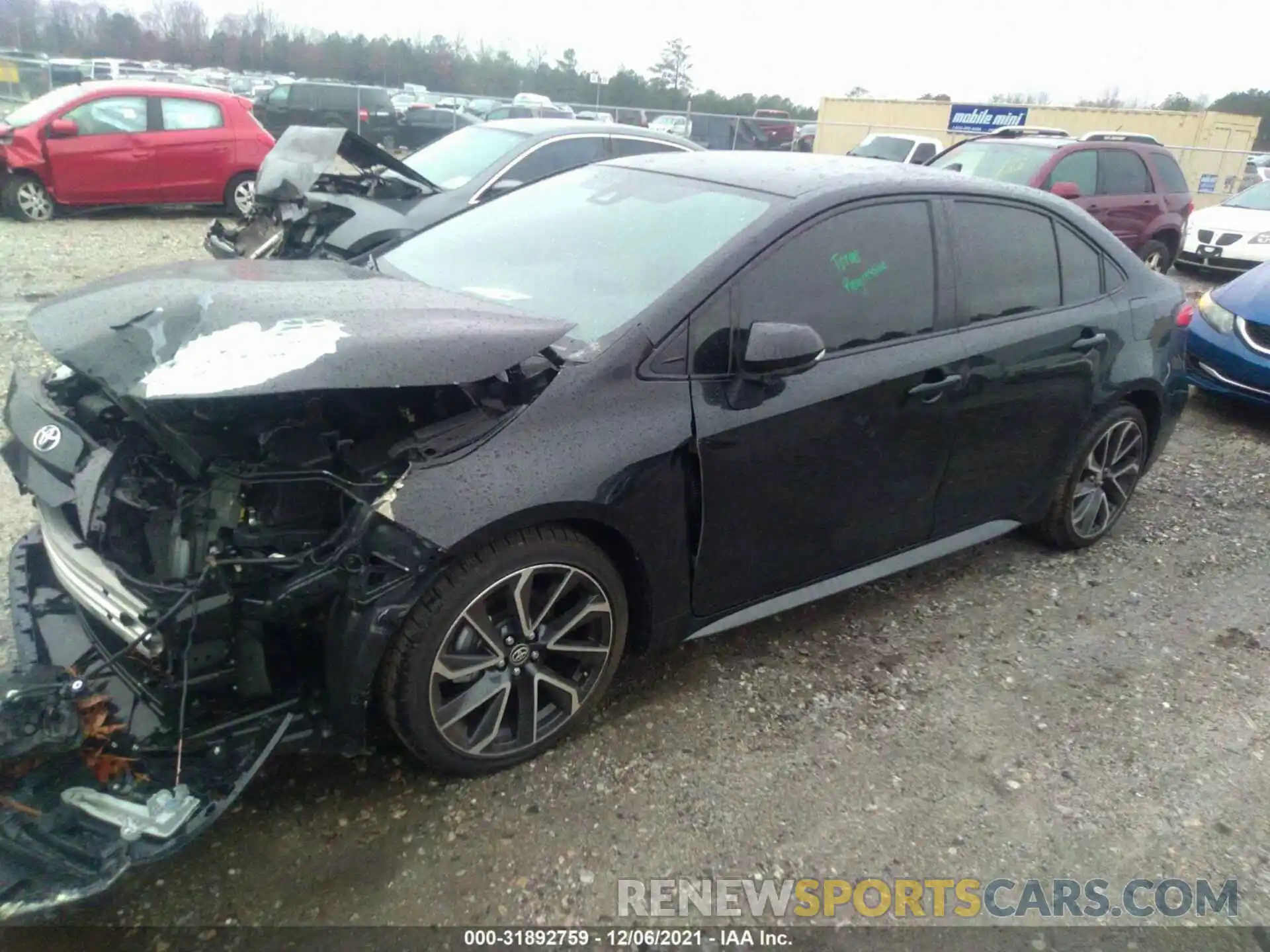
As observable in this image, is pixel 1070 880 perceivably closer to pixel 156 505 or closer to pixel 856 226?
pixel 856 226

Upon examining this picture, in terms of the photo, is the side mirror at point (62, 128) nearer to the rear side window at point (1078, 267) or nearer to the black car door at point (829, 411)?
the black car door at point (829, 411)

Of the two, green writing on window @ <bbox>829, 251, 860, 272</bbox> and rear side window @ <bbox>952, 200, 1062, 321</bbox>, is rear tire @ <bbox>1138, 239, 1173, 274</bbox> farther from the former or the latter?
green writing on window @ <bbox>829, 251, 860, 272</bbox>

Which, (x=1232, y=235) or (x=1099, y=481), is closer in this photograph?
(x=1099, y=481)

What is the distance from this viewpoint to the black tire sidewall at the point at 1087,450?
160 inches

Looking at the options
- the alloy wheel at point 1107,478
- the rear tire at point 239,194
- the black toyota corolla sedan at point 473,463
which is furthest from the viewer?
the rear tire at point 239,194

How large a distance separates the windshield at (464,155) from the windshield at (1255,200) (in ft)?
34.4

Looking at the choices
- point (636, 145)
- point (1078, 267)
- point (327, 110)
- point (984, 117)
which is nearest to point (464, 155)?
point (636, 145)

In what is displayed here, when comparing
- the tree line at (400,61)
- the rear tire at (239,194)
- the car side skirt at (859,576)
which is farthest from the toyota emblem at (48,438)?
the tree line at (400,61)

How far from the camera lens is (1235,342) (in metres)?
6.38

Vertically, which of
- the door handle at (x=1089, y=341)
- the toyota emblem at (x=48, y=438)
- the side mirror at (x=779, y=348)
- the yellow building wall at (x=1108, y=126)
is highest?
the yellow building wall at (x=1108, y=126)

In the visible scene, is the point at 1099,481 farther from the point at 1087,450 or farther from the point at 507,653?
the point at 507,653

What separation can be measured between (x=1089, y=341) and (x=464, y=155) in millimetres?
5545

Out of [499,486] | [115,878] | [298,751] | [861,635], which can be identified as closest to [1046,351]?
[861,635]

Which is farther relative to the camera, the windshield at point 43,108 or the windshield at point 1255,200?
the windshield at point 1255,200
